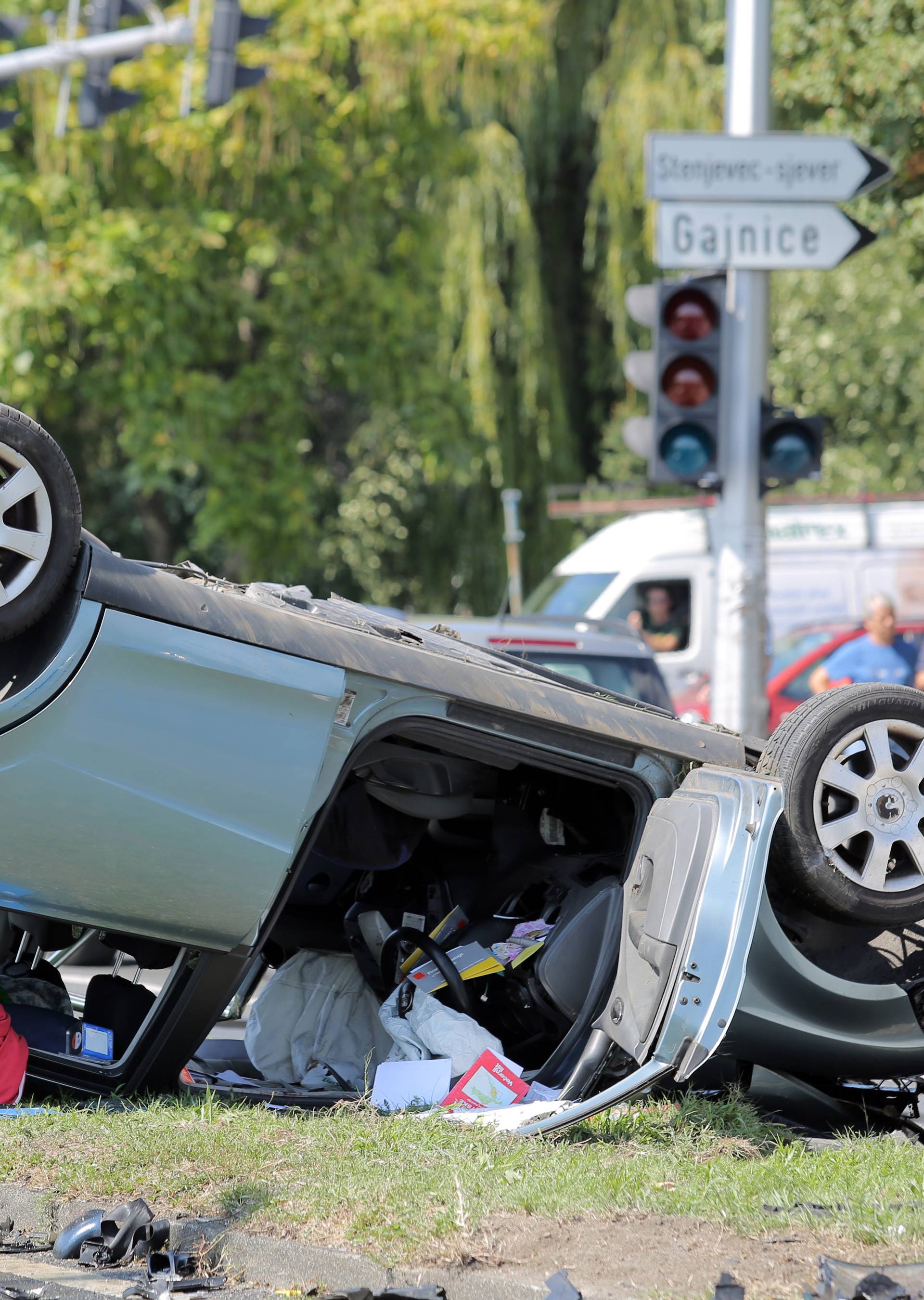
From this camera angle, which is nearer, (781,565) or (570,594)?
(570,594)

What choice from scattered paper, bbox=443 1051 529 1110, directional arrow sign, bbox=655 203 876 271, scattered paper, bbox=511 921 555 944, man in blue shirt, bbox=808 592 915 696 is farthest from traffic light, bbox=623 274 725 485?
man in blue shirt, bbox=808 592 915 696

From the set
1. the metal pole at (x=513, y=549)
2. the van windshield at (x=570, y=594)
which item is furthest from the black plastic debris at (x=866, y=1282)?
the van windshield at (x=570, y=594)

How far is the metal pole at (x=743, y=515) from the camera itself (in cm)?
742

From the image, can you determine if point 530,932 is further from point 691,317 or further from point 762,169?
point 762,169

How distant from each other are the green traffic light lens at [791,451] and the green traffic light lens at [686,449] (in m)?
0.32

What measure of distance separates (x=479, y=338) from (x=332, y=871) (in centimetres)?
1455

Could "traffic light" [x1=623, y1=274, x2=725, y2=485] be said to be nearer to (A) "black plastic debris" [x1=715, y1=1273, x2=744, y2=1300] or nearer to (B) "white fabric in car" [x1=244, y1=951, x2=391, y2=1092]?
(B) "white fabric in car" [x1=244, y1=951, x2=391, y2=1092]

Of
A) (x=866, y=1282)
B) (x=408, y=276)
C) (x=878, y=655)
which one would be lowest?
(x=866, y=1282)

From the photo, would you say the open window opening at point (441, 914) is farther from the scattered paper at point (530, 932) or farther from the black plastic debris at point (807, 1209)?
the black plastic debris at point (807, 1209)

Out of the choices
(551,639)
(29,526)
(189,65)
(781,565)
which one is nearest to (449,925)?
(29,526)

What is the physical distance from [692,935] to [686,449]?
152 inches

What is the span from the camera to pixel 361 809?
16.3 feet

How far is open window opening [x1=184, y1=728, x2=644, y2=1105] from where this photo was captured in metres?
4.55

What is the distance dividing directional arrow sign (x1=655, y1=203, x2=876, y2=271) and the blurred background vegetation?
3837 mm
